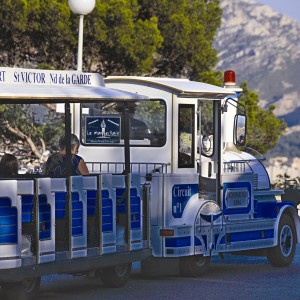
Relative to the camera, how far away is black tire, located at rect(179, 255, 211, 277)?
15.0 meters

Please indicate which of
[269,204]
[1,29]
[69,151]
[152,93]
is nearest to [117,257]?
[69,151]

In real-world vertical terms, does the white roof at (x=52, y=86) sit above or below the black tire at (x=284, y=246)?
above

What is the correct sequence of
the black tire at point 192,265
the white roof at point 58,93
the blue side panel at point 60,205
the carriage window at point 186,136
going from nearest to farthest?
the white roof at point 58,93 < the blue side panel at point 60,205 < the carriage window at point 186,136 < the black tire at point 192,265

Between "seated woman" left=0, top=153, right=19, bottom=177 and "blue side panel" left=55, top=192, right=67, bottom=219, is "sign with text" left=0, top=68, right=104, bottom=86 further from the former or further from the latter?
"blue side panel" left=55, top=192, right=67, bottom=219

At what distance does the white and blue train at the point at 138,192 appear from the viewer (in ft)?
38.7

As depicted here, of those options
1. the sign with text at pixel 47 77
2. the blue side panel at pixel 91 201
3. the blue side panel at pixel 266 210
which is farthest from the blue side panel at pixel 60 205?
the blue side panel at pixel 266 210

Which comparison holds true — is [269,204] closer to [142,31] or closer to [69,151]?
[69,151]

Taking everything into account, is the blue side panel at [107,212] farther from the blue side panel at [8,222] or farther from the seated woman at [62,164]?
the blue side panel at [8,222]

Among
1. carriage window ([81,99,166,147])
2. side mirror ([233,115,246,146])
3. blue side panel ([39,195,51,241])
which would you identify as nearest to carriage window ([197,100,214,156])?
side mirror ([233,115,246,146])

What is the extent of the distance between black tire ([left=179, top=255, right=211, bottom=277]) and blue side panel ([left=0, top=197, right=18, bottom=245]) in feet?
13.5

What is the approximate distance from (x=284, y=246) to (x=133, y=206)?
154 inches

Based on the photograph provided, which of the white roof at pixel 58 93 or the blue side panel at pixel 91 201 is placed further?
the blue side panel at pixel 91 201

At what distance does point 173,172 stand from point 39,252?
3.42 metres

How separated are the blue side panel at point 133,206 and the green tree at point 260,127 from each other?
24453 millimetres
